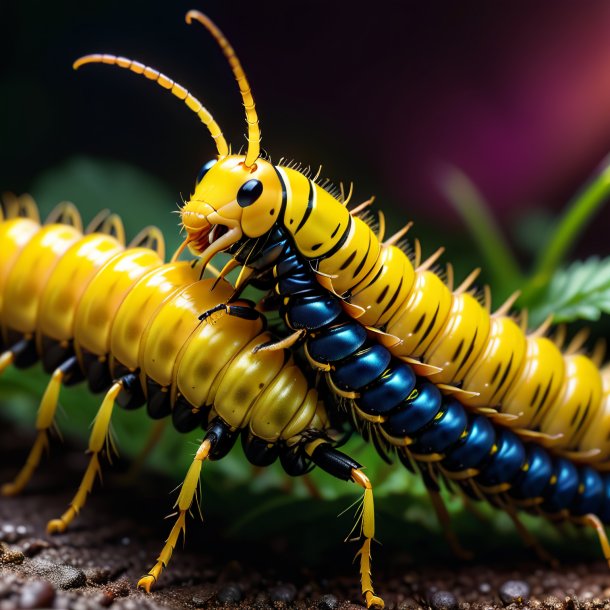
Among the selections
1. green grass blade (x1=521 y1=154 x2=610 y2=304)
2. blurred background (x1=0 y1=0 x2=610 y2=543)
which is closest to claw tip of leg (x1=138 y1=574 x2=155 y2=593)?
blurred background (x1=0 y1=0 x2=610 y2=543)

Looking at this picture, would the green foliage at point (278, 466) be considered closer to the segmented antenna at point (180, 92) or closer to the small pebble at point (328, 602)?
the small pebble at point (328, 602)

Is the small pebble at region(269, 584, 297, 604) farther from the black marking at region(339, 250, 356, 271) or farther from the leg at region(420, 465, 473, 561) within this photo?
the black marking at region(339, 250, 356, 271)

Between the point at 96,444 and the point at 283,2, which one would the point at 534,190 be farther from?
the point at 96,444

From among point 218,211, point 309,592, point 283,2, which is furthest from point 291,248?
point 283,2

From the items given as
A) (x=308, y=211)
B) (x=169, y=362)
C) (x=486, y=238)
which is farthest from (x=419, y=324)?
(x=486, y=238)

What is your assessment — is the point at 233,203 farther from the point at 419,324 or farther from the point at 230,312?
the point at 419,324

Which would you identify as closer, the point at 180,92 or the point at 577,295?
the point at 180,92
